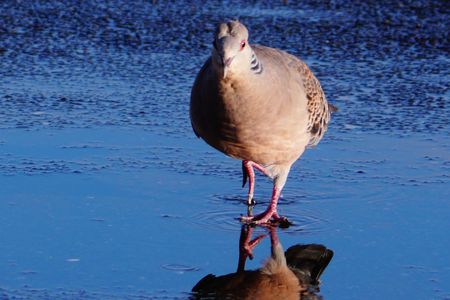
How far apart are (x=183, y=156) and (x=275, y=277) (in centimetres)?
210

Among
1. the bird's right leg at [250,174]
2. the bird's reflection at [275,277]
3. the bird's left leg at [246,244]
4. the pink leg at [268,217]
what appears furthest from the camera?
the bird's right leg at [250,174]

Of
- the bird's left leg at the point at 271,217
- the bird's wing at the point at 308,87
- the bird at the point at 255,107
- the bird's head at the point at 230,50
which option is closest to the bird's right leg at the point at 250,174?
the bird at the point at 255,107

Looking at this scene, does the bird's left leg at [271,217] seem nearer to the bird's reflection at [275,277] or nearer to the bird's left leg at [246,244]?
the bird's left leg at [246,244]

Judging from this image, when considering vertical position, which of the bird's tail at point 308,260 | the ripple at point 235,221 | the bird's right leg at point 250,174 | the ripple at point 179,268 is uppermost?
the bird's right leg at point 250,174

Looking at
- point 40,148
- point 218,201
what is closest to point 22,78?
point 40,148

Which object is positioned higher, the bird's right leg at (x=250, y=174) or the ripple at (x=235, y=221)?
the bird's right leg at (x=250, y=174)

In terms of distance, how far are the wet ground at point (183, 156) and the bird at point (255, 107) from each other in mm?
321

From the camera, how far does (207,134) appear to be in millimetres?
5980

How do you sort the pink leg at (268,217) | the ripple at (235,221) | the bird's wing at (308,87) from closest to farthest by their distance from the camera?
the ripple at (235,221) → the pink leg at (268,217) → the bird's wing at (308,87)

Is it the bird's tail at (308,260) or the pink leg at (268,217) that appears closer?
the bird's tail at (308,260)

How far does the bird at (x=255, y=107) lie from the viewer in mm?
5422

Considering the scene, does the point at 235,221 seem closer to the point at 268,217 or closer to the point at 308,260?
the point at 268,217

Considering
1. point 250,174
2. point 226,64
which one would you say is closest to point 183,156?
point 250,174

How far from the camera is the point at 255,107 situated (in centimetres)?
572
